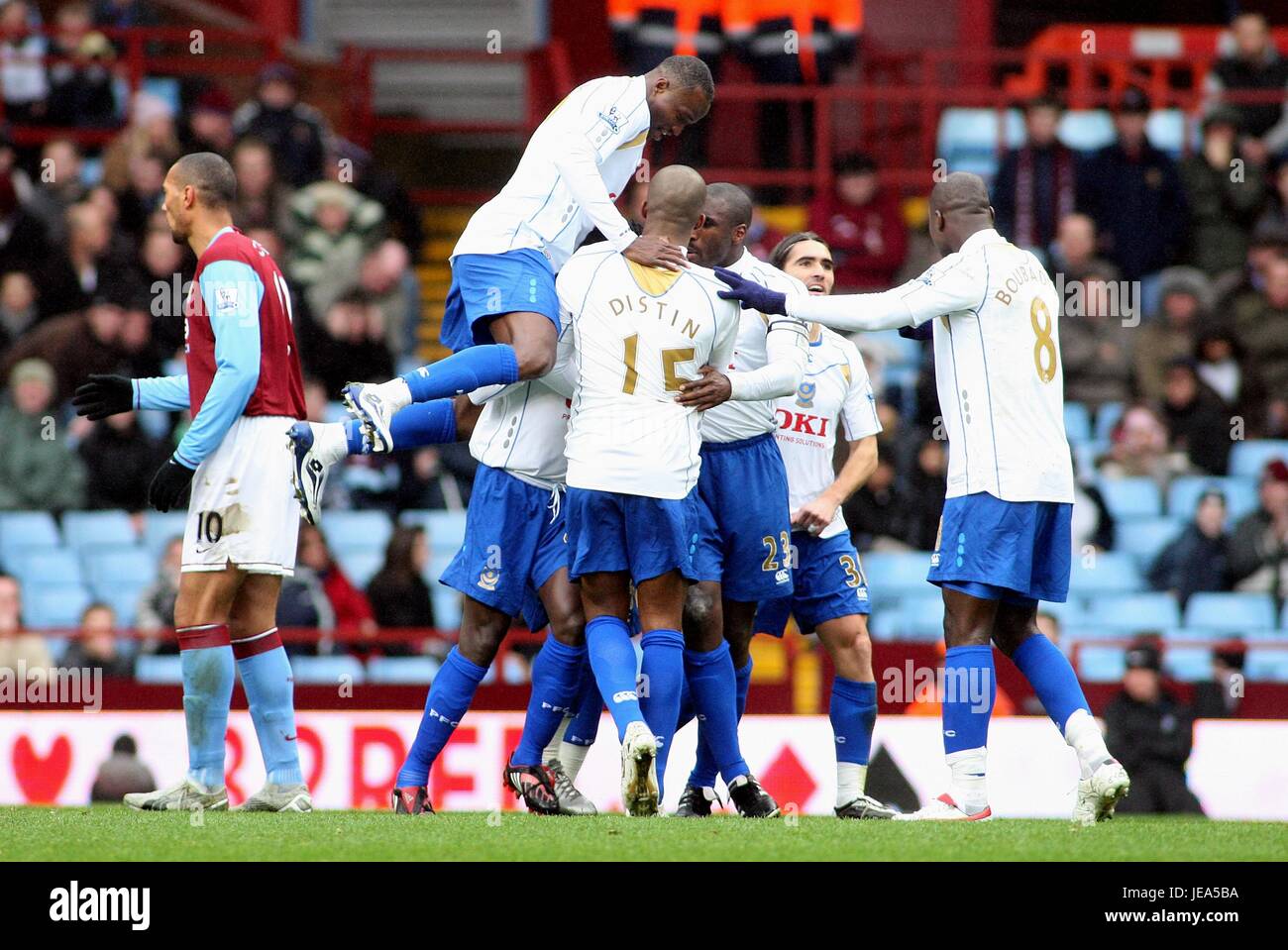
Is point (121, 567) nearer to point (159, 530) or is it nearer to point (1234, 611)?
point (159, 530)

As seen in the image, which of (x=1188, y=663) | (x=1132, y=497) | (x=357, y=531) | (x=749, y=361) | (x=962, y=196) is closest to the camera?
(x=962, y=196)

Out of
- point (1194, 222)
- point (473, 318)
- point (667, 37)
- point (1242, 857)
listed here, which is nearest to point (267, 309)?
point (473, 318)

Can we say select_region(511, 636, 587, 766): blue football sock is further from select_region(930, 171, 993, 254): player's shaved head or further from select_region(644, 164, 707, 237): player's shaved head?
select_region(930, 171, 993, 254): player's shaved head

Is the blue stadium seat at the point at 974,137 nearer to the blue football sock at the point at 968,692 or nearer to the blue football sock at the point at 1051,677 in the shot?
the blue football sock at the point at 1051,677

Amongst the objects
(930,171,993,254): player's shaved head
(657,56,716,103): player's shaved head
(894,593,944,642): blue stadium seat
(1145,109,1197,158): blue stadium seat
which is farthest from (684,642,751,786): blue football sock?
(1145,109,1197,158): blue stadium seat

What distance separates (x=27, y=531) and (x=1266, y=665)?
8.99 meters

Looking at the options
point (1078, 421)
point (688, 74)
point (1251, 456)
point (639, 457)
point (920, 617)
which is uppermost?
point (688, 74)

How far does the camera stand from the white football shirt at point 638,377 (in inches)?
265

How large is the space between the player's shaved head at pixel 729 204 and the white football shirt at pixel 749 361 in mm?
156

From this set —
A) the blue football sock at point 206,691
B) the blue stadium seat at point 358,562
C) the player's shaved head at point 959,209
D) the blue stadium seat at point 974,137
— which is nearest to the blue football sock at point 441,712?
the blue football sock at point 206,691

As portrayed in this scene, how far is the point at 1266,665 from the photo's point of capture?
42.6ft

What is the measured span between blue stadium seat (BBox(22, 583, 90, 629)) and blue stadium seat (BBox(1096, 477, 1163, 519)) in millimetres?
7665

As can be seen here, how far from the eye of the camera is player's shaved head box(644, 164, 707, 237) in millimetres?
6953

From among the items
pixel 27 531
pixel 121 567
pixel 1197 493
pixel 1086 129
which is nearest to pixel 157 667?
pixel 121 567
